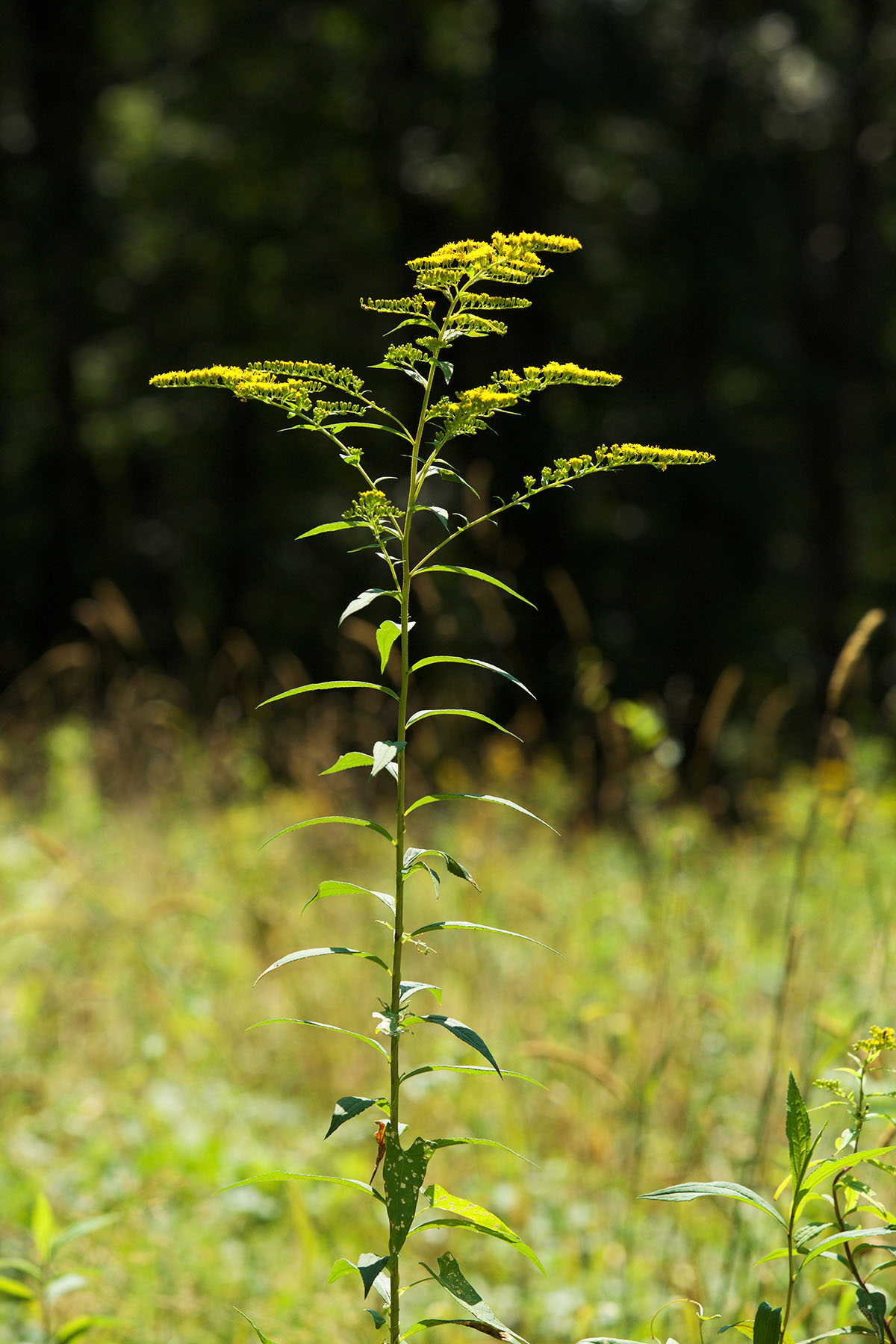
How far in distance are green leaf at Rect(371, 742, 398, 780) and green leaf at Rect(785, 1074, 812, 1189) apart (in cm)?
45

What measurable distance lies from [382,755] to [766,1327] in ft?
1.81

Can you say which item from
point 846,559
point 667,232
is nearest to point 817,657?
point 846,559

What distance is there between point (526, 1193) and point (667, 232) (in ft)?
35.8

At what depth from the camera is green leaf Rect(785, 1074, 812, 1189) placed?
97cm

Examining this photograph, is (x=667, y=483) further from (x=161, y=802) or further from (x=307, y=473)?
(x=161, y=802)

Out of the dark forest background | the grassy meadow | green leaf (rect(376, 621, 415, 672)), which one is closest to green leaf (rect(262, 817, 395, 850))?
green leaf (rect(376, 621, 415, 672))

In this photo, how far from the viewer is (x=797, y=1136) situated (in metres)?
0.98

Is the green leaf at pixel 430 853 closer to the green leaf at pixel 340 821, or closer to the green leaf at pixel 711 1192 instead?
the green leaf at pixel 340 821

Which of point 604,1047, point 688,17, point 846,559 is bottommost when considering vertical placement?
point 846,559

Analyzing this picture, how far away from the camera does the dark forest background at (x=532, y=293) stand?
35.2 feet

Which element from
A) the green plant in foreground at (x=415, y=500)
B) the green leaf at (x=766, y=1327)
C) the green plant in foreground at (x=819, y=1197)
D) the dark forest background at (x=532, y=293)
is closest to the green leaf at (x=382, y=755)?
the green plant in foreground at (x=415, y=500)

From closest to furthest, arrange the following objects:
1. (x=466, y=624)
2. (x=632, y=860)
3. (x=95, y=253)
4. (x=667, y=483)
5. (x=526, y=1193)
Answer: (x=526, y=1193) < (x=632, y=860) < (x=466, y=624) < (x=667, y=483) < (x=95, y=253)

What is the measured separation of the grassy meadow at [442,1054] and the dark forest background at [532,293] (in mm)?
5158

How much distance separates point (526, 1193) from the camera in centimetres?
261
